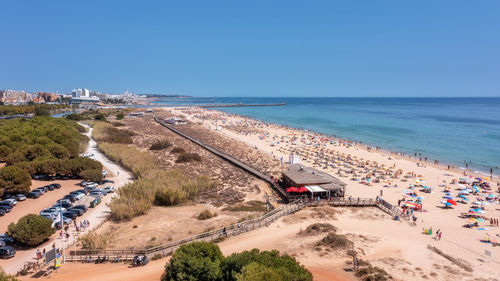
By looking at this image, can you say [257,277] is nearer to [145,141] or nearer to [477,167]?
[477,167]

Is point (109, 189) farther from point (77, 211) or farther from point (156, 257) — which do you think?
point (156, 257)

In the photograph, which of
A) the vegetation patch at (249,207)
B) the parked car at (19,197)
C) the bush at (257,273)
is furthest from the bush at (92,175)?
the bush at (257,273)

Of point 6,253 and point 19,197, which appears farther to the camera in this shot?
point 19,197

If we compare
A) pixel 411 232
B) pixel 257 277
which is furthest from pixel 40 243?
pixel 411 232

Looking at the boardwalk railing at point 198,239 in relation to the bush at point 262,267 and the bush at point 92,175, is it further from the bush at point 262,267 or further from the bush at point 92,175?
the bush at point 92,175

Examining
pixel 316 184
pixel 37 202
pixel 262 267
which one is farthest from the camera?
pixel 37 202

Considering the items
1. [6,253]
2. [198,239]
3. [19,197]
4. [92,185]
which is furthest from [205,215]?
[19,197]
